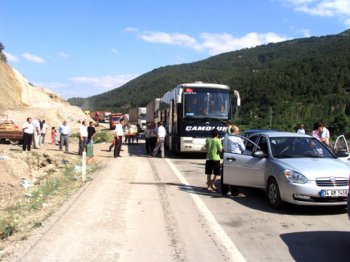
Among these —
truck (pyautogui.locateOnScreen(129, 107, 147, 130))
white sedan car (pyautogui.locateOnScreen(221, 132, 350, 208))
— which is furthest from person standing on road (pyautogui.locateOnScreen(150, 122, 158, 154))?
truck (pyautogui.locateOnScreen(129, 107, 147, 130))

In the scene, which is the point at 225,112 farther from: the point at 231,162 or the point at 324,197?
the point at 324,197

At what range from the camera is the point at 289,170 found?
28.7ft

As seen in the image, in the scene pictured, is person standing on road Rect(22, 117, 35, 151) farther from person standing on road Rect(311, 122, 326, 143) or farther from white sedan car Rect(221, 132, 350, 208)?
white sedan car Rect(221, 132, 350, 208)

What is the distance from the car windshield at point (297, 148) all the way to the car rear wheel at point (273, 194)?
0.65 metres

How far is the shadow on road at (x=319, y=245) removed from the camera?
5980 mm

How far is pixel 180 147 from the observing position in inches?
817

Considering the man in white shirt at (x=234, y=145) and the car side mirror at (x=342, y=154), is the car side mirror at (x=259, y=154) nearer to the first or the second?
the man in white shirt at (x=234, y=145)

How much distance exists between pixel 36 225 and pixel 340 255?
4.63 m

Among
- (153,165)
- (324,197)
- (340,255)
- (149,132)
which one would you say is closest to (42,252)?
(340,255)

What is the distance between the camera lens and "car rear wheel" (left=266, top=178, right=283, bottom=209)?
8.96m

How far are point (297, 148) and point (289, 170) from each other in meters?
1.38

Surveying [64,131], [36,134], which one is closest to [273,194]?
[64,131]

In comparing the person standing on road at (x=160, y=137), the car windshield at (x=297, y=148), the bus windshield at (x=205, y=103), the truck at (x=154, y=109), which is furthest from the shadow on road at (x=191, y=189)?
the truck at (x=154, y=109)

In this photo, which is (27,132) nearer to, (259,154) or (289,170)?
(259,154)
